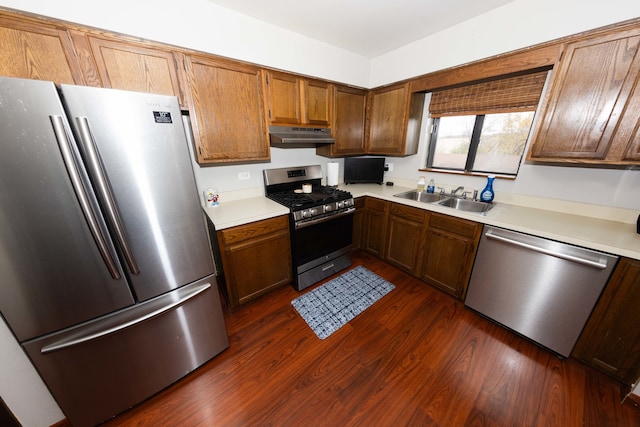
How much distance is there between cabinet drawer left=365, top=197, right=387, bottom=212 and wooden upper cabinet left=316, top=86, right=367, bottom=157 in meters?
0.71

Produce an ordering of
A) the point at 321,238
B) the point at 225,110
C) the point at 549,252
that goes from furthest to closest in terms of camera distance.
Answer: the point at 321,238
the point at 225,110
the point at 549,252

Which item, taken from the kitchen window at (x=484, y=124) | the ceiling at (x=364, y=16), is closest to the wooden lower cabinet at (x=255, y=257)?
the ceiling at (x=364, y=16)

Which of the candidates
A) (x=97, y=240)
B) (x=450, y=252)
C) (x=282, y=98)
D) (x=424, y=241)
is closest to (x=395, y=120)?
(x=282, y=98)

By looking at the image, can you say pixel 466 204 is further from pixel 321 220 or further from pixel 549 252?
pixel 321 220

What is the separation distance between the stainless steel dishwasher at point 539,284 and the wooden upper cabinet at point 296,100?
2003 mm

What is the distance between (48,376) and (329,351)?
155cm

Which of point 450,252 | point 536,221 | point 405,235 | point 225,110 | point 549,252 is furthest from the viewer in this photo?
point 405,235

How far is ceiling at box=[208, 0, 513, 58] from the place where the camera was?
67.8 inches

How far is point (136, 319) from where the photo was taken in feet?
3.86

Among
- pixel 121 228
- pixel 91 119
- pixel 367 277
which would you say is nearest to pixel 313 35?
pixel 91 119

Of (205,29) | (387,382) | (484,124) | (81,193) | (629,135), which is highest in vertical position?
(205,29)

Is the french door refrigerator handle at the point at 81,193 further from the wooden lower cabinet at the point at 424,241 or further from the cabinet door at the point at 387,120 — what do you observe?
the cabinet door at the point at 387,120

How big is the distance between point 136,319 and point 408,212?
7.81 feet

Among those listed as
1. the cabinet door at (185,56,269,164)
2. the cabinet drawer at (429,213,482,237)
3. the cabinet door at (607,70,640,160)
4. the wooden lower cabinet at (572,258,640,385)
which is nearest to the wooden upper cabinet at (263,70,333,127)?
the cabinet door at (185,56,269,164)
